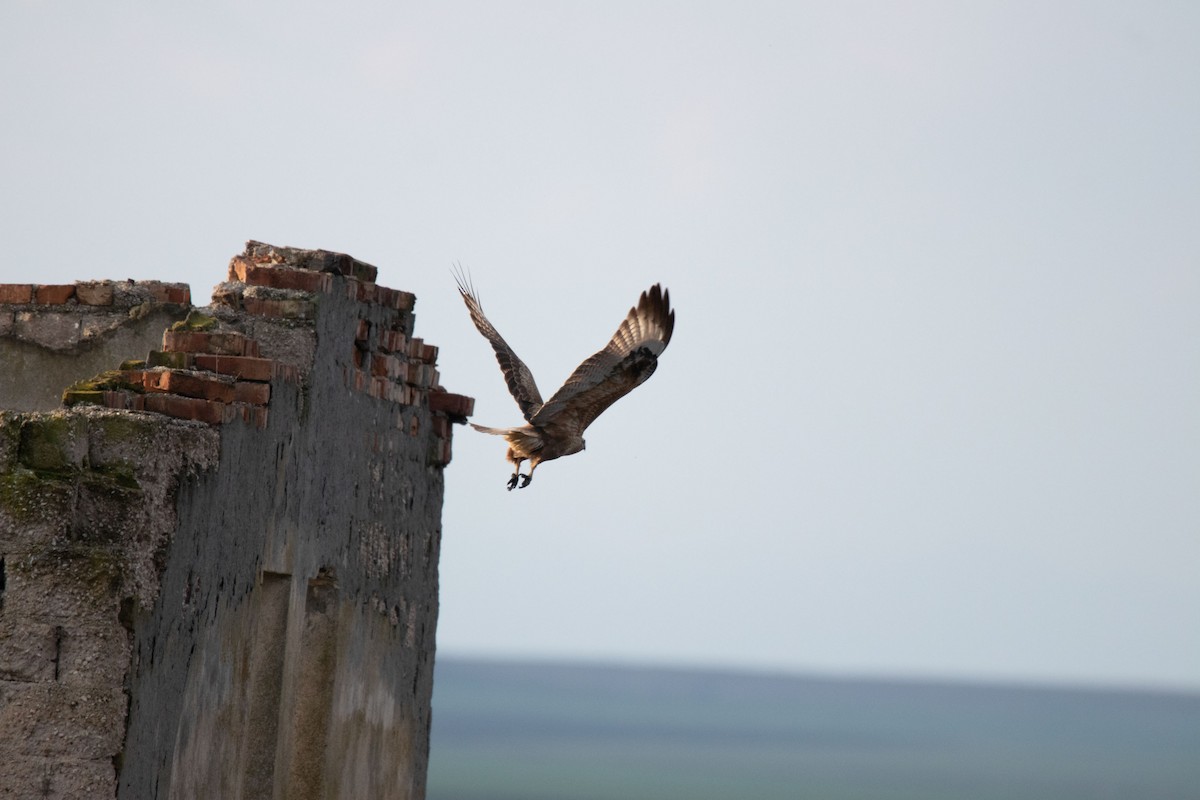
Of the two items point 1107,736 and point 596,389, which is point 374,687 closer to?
point 596,389

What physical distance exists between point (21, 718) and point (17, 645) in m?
0.18

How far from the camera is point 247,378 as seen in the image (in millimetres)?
6207

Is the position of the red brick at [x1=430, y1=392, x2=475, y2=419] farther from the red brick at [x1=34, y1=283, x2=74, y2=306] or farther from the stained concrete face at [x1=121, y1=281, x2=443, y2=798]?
the red brick at [x1=34, y1=283, x2=74, y2=306]

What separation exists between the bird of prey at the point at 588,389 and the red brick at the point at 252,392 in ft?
4.76

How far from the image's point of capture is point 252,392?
618cm

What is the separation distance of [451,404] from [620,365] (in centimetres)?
93

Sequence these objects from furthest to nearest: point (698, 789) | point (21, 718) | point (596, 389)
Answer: point (698, 789)
point (596, 389)
point (21, 718)

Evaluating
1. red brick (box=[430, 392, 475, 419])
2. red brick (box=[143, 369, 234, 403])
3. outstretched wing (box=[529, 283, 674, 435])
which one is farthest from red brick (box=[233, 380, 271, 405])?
red brick (box=[430, 392, 475, 419])

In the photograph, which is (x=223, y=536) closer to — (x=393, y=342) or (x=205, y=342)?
(x=205, y=342)

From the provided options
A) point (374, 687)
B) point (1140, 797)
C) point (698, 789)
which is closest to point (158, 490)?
point (374, 687)

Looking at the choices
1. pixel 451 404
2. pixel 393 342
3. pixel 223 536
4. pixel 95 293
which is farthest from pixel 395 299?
pixel 223 536

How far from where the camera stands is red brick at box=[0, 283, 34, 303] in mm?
7125

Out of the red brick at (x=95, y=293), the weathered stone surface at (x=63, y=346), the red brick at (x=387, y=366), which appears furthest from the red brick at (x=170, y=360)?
the red brick at (x=387, y=366)

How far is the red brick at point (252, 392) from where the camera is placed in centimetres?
615
